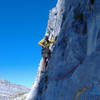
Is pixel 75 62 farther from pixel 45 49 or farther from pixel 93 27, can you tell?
pixel 45 49

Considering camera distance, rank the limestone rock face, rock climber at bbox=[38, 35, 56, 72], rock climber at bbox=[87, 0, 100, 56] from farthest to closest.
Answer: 1. rock climber at bbox=[38, 35, 56, 72]
2. rock climber at bbox=[87, 0, 100, 56]
3. the limestone rock face

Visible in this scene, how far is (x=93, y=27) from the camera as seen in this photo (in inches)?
352

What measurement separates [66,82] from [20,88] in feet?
135

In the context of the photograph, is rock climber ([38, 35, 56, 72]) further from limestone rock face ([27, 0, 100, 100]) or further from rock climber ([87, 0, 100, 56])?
rock climber ([87, 0, 100, 56])

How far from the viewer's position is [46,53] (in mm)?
15094

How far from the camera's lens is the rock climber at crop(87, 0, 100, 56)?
855 centimetres

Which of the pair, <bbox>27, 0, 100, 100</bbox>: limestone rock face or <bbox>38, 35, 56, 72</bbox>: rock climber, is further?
<bbox>38, 35, 56, 72</bbox>: rock climber

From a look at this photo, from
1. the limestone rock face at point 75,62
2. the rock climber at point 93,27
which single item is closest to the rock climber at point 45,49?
the limestone rock face at point 75,62

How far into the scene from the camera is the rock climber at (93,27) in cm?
855

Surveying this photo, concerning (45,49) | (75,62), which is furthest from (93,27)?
(45,49)

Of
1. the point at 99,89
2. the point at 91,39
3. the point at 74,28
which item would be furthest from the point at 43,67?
the point at 99,89

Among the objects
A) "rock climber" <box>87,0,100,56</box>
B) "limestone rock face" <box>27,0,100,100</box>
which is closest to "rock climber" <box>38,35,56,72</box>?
"limestone rock face" <box>27,0,100,100</box>

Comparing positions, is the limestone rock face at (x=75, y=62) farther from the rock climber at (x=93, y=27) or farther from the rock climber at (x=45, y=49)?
the rock climber at (x=45, y=49)

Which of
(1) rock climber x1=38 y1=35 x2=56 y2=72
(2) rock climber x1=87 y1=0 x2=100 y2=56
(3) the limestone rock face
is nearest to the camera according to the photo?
(3) the limestone rock face
